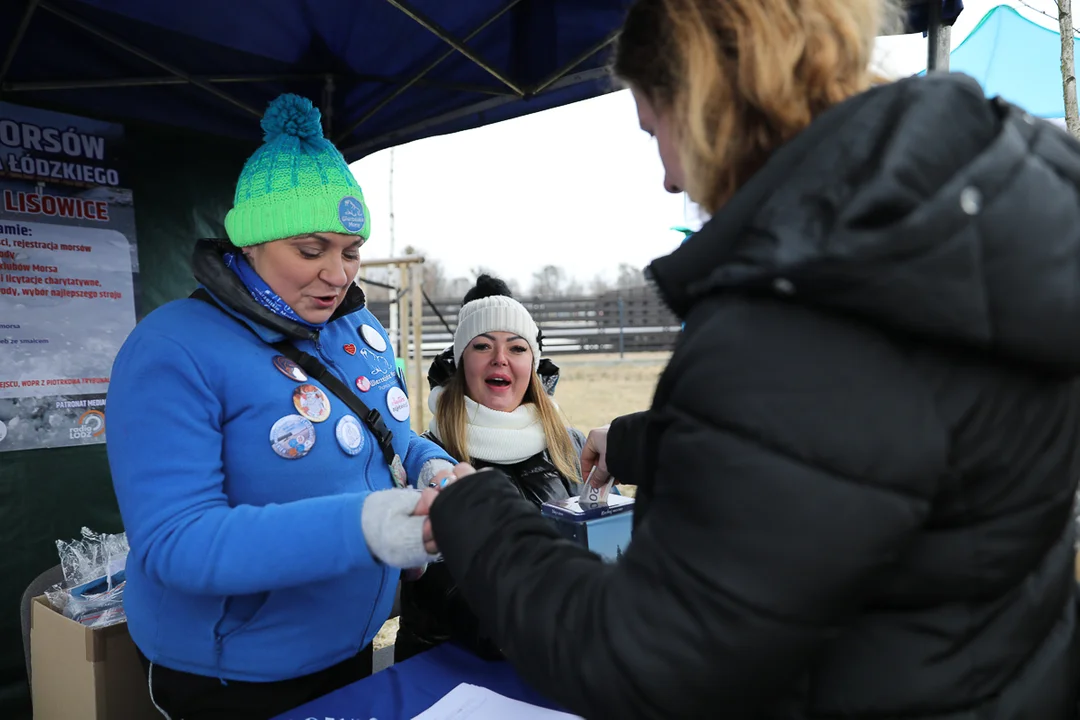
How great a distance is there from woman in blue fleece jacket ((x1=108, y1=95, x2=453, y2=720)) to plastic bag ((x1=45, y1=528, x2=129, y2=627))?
55 centimetres

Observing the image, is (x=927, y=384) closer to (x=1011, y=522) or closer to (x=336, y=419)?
(x=1011, y=522)

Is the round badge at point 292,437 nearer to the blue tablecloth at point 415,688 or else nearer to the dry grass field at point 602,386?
the blue tablecloth at point 415,688

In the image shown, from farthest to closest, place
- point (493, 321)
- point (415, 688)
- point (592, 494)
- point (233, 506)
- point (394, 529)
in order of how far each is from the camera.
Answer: point (493, 321)
point (592, 494)
point (415, 688)
point (233, 506)
point (394, 529)

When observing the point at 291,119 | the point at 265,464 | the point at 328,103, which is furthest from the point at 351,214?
the point at 328,103

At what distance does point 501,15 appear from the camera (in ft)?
8.65

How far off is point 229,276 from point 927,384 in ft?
4.13

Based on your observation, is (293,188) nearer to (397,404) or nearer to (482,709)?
(397,404)

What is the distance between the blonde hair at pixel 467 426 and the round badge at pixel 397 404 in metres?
0.94

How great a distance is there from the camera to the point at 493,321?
2746 mm

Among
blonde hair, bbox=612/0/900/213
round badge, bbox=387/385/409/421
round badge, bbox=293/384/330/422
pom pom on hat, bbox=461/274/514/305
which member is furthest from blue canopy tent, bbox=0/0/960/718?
blonde hair, bbox=612/0/900/213

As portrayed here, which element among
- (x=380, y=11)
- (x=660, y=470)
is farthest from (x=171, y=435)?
(x=380, y=11)

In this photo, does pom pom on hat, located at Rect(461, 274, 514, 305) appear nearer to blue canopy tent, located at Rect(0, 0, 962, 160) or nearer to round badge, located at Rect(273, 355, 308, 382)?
blue canopy tent, located at Rect(0, 0, 962, 160)

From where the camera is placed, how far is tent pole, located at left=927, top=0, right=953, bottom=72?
2.02 metres

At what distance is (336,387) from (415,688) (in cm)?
64
